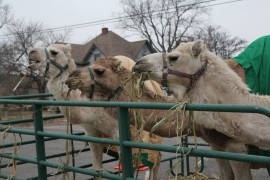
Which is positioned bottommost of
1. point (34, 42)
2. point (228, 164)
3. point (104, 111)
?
point (228, 164)

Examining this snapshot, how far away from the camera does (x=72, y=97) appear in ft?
18.8

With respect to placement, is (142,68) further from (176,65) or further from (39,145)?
(39,145)

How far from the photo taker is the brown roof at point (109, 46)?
156 ft

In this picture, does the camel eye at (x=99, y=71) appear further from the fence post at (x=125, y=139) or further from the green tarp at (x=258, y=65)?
the fence post at (x=125, y=139)

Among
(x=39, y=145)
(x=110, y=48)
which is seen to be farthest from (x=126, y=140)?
(x=110, y=48)

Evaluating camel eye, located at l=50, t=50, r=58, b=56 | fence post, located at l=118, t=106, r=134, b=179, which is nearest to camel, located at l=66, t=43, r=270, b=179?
fence post, located at l=118, t=106, r=134, b=179

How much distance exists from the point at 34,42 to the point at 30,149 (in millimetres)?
34738

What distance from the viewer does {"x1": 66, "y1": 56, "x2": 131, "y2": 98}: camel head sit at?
4.90 meters

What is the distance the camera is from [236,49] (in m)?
49.5

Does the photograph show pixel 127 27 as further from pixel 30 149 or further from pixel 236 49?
pixel 30 149

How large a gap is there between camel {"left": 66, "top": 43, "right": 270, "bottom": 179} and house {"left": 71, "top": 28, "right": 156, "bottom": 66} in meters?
42.0

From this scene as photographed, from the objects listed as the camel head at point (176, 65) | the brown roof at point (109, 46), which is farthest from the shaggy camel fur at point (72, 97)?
the brown roof at point (109, 46)

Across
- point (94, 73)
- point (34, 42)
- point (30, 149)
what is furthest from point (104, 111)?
point (34, 42)

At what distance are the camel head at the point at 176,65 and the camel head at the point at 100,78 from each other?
97 centimetres
